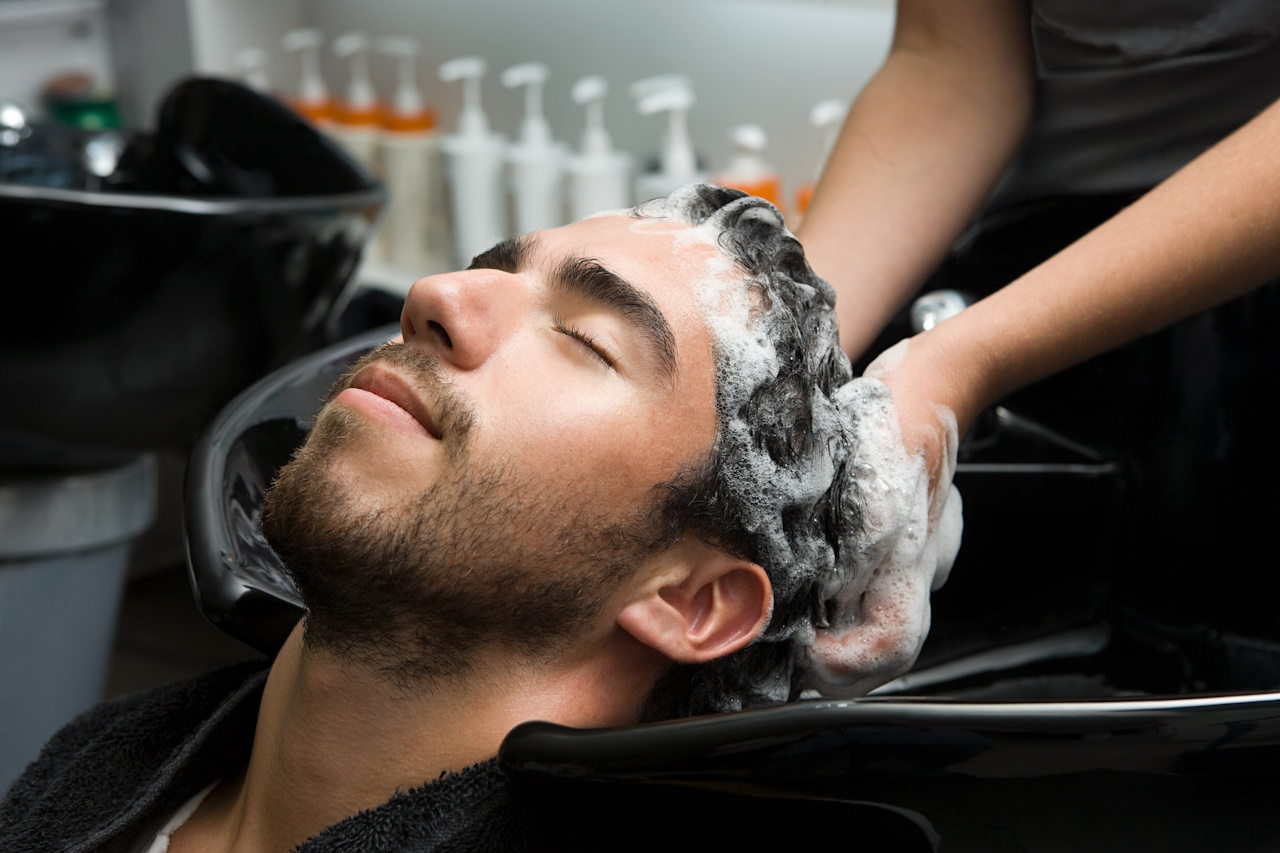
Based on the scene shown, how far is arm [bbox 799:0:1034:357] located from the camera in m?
1.05

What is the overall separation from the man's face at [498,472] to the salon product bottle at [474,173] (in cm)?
131

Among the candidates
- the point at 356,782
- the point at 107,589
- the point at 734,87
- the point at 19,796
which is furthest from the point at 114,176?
the point at 356,782

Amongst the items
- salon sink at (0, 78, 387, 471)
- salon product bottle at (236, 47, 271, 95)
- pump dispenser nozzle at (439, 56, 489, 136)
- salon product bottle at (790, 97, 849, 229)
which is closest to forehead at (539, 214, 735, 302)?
salon sink at (0, 78, 387, 471)

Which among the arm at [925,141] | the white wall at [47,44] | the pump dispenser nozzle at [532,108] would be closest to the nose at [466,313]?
the arm at [925,141]

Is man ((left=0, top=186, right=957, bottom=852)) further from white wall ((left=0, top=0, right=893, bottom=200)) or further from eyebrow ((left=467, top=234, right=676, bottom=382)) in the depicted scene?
white wall ((left=0, top=0, right=893, bottom=200))

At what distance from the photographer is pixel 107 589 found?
1.63 meters

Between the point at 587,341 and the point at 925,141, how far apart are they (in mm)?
481

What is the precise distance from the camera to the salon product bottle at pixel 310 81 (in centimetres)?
230

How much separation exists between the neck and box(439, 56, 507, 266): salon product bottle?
1365mm

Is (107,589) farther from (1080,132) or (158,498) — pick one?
(1080,132)

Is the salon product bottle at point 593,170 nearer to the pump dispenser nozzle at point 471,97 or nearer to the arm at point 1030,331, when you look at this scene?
the pump dispenser nozzle at point 471,97

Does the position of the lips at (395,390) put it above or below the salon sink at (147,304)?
above

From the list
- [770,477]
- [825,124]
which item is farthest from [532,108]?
[770,477]

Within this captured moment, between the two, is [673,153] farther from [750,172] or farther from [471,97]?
[471,97]
